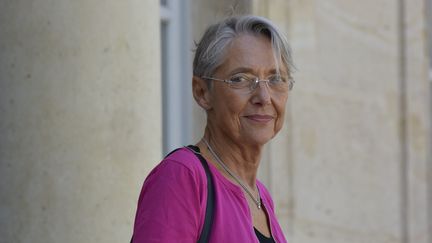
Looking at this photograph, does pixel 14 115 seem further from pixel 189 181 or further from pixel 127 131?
pixel 189 181

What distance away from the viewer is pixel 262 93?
2715mm

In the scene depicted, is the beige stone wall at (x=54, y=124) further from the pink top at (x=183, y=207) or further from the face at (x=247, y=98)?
the pink top at (x=183, y=207)

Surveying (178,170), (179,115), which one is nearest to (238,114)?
(178,170)

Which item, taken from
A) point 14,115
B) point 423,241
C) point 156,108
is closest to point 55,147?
point 14,115

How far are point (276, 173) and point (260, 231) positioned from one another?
11.5 feet

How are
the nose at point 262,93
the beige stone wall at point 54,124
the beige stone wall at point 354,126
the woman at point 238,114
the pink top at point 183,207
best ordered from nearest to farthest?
1. the pink top at point 183,207
2. the woman at point 238,114
3. the nose at point 262,93
4. the beige stone wall at point 54,124
5. the beige stone wall at point 354,126

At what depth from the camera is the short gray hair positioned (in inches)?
107

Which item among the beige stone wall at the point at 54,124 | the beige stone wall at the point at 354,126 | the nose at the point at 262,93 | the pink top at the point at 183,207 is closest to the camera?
the pink top at the point at 183,207

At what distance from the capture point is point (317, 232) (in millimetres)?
6520

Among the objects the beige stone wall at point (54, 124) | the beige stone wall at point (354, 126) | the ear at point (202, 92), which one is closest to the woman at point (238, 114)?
the ear at point (202, 92)

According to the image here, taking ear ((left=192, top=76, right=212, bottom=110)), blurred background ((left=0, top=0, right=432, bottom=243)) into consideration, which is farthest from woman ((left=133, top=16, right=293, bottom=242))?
blurred background ((left=0, top=0, right=432, bottom=243))

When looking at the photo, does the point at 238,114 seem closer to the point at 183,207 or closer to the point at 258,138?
the point at 258,138

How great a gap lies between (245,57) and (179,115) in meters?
3.43

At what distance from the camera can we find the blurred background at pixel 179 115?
365 centimetres
